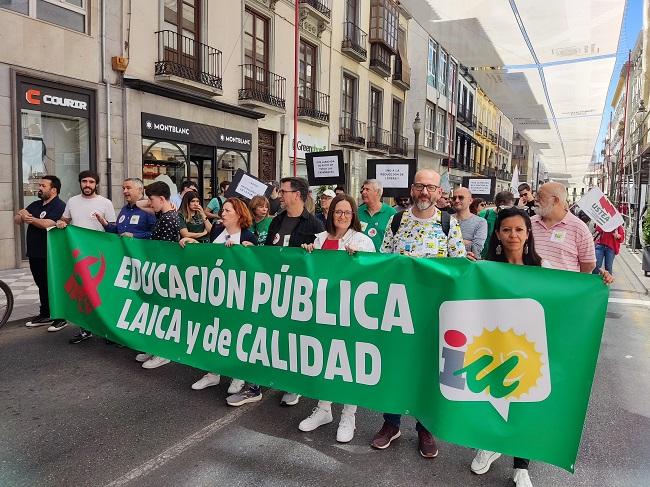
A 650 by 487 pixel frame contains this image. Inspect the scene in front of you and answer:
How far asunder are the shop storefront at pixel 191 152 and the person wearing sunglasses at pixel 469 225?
9041 millimetres

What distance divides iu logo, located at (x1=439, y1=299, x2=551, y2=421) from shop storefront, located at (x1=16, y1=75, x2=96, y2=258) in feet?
31.7

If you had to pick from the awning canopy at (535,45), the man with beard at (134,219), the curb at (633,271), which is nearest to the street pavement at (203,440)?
the man with beard at (134,219)

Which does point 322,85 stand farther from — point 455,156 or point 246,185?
point 455,156

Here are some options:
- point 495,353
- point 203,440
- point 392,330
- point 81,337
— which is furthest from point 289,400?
point 81,337

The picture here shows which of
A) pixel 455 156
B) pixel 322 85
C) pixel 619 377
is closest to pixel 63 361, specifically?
pixel 619 377

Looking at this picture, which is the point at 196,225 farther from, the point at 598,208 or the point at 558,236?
the point at 598,208

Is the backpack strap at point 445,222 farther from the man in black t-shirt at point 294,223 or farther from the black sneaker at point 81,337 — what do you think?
the black sneaker at point 81,337

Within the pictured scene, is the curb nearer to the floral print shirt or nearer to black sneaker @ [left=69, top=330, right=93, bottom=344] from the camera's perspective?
the floral print shirt

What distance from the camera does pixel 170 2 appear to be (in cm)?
1327

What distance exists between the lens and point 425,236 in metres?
3.58

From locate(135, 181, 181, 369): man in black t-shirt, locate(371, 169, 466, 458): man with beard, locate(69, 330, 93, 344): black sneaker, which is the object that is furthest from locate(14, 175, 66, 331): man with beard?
locate(371, 169, 466, 458): man with beard

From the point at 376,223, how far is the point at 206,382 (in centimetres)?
264

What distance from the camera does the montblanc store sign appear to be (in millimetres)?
12805

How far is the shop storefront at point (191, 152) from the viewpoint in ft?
42.7
